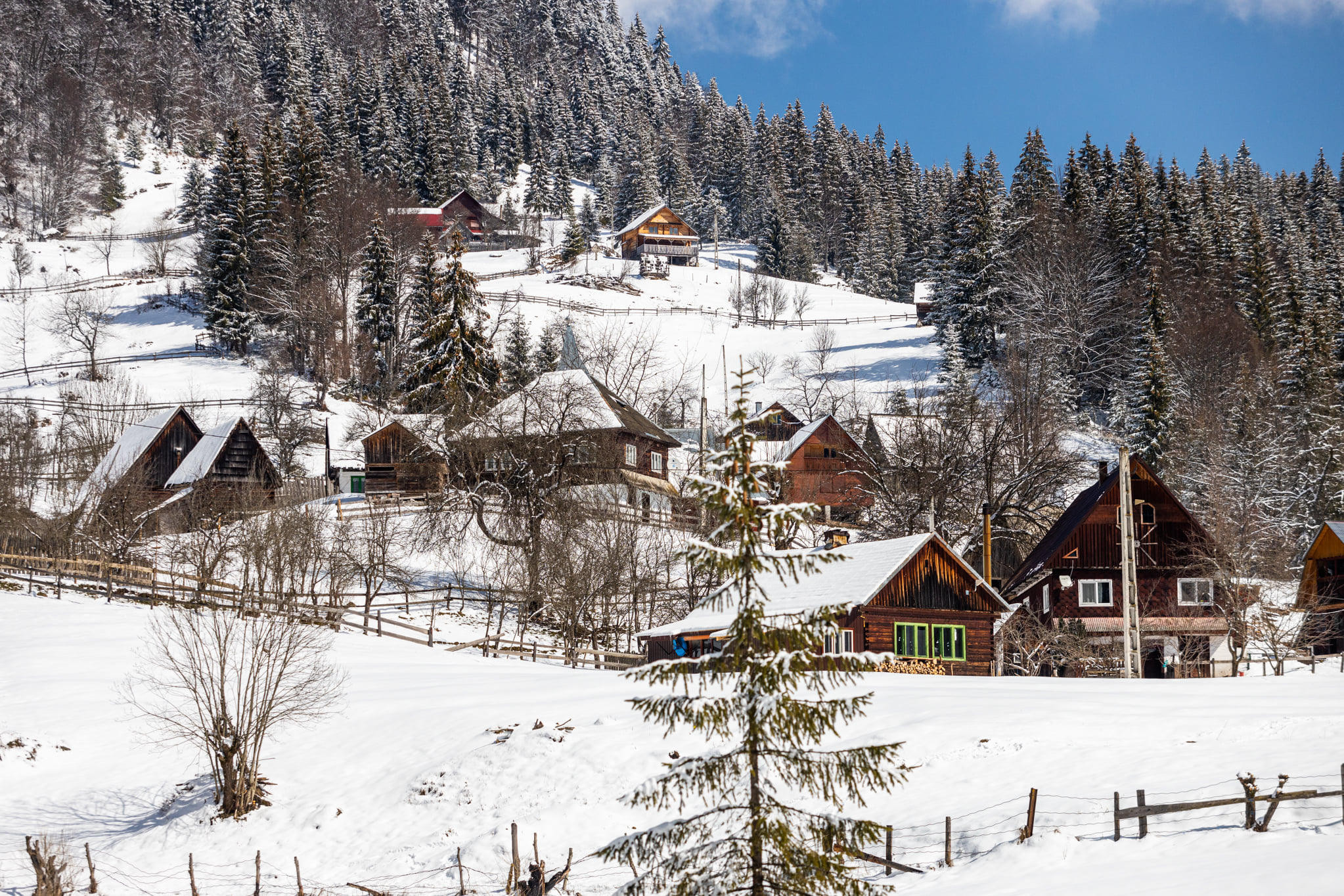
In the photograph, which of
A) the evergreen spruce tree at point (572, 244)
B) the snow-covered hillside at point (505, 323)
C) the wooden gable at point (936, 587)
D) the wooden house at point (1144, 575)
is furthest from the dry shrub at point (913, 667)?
the evergreen spruce tree at point (572, 244)

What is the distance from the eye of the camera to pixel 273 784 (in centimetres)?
2612

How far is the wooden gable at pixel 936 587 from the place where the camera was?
37.4 m

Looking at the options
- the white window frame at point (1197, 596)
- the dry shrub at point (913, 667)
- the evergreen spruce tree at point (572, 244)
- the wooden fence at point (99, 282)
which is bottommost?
the dry shrub at point (913, 667)

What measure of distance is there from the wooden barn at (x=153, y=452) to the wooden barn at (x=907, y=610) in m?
35.1

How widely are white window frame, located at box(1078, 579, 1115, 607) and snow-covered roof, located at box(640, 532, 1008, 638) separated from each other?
29.0 ft

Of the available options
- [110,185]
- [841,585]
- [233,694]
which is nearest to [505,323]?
[841,585]

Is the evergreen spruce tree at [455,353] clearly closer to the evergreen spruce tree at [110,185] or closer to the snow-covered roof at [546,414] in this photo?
the snow-covered roof at [546,414]

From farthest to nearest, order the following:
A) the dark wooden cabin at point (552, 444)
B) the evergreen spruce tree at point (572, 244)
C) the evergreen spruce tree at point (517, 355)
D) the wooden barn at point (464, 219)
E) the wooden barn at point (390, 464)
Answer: the wooden barn at point (464, 219) → the evergreen spruce tree at point (572, 244) → the evergreen spruce tree at point (517, 355) → the wooden barn at point (390, 464) → the dark wooden cabin at point (552, 444)

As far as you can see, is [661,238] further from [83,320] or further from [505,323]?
[83,320]

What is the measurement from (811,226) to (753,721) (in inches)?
5509

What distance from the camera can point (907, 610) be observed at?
124 feet

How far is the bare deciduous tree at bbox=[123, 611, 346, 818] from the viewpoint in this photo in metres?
25.2

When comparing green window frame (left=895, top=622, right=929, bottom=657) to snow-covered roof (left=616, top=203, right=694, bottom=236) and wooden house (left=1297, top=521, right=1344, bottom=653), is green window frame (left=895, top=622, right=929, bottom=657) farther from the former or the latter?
snow-covered roof (left=616, top=203, right=694, bottom=236)

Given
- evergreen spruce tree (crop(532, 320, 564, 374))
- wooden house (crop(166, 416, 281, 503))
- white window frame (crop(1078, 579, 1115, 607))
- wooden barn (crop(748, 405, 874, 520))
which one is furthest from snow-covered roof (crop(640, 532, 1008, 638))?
evergreen spruce tree (crop(532, 320, 564, 374))
